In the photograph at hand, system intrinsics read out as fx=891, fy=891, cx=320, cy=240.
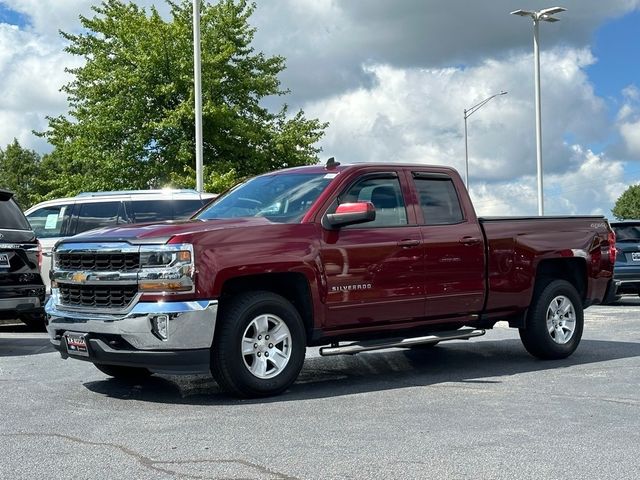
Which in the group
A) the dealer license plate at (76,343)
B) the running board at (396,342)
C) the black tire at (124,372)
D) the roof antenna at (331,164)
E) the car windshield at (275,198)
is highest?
the roof antenna at (331,164)

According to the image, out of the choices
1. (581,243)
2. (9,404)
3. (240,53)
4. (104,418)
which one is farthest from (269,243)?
(240,53)

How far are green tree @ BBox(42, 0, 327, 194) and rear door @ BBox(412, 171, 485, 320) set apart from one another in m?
22.1

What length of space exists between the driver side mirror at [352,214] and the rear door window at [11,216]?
4786 millimetres

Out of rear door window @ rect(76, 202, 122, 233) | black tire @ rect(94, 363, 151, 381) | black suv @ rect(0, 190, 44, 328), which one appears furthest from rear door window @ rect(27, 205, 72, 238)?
black tire @ rect(94, 363, 151, 381)

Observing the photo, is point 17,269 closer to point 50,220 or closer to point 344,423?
point 50,220

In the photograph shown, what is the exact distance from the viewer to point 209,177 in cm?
3069

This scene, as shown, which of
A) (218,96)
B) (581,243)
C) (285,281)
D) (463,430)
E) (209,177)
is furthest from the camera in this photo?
(218,96)

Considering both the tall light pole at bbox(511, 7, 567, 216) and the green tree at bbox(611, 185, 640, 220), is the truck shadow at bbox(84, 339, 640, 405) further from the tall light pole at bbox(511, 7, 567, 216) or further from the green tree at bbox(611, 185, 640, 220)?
the green tree at bbox(611, 185, 640, 220)

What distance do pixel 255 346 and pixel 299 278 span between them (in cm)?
68

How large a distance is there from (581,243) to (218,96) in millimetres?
25611

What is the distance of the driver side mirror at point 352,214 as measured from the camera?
708 cm

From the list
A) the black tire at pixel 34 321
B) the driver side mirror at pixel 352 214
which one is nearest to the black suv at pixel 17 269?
the black tire at pixel 34 321

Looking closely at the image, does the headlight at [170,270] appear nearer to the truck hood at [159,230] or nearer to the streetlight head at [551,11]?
the truck hood at [159,230]

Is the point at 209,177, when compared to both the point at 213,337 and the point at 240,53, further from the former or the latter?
the point at 213,337
